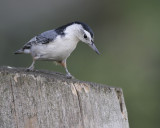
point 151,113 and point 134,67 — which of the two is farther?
point 134,67

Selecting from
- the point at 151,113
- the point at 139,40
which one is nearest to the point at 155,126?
the point at 151,113

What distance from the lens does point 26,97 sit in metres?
2.92

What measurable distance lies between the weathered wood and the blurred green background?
11.1 feet

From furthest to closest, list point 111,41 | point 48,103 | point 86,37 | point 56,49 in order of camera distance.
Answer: point 111,41 < point 86,37 < point 56,49 < point 48,103

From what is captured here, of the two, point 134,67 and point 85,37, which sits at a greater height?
point 134,67

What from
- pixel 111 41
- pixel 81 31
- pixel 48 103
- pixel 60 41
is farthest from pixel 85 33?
pixel 111 41

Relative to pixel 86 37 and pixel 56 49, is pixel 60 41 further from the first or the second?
pixel 86 37

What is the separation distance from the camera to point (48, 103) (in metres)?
2.96

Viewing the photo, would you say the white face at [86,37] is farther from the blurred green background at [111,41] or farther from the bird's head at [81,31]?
the blurred green background at [111,41]

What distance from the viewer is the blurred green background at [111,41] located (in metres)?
6.71

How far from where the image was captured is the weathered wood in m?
2.89

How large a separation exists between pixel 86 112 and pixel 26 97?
44cm

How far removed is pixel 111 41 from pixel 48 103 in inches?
198

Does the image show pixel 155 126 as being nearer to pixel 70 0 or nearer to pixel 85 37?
pixel 85 37
